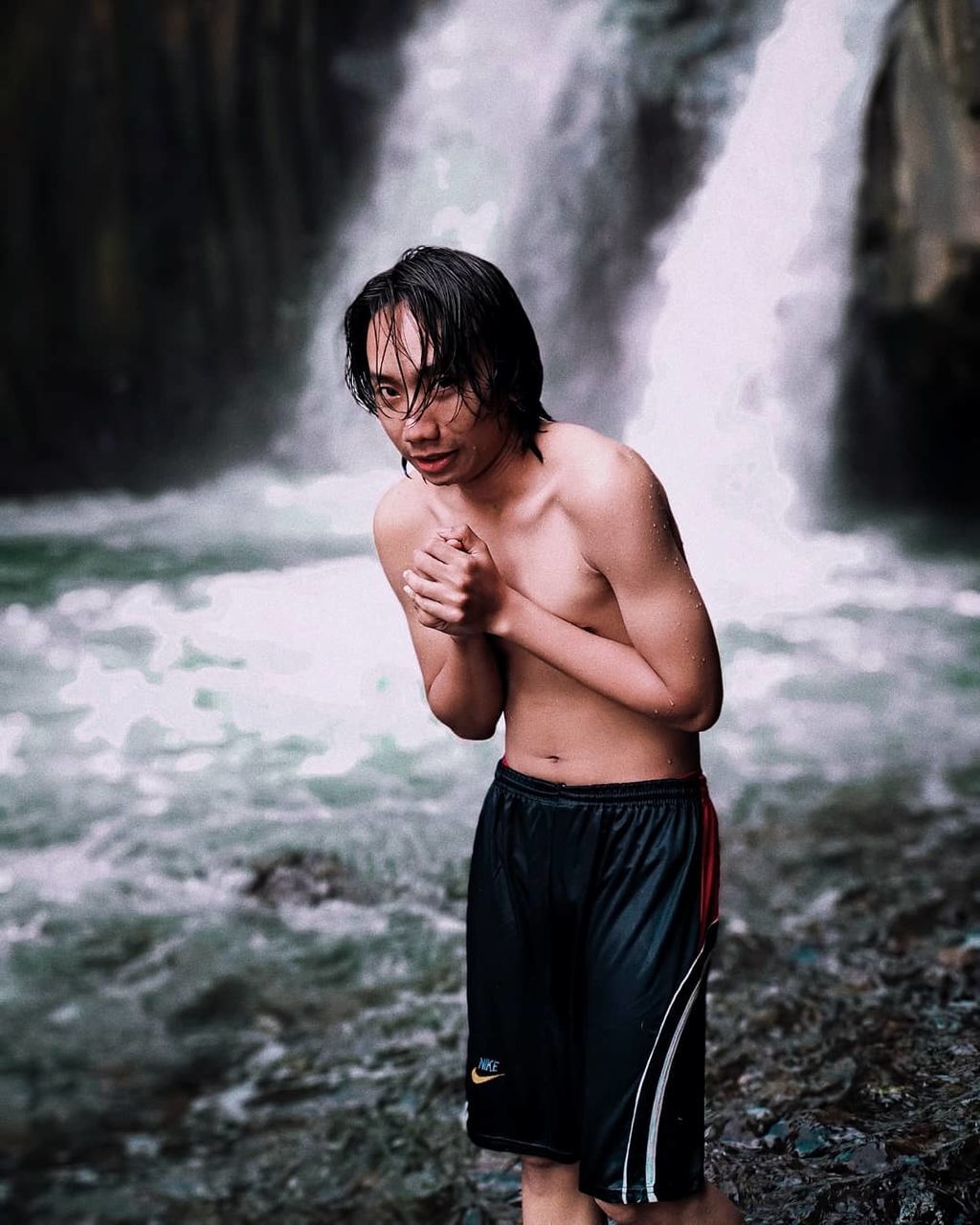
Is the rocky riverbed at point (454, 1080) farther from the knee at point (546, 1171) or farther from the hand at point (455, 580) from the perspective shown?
the hand at point (455, 580)

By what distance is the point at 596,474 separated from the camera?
5.86 ft

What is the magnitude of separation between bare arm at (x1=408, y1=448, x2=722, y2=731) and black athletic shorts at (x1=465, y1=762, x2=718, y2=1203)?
0.54ft

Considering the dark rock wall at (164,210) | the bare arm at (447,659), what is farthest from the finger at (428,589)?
the dark rock wall at (164,210)

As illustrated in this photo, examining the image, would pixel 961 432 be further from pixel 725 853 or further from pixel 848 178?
pixel 725 853

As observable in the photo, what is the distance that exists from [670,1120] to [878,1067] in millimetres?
1303

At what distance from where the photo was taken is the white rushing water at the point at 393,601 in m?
5.98

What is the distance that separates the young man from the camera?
5.78ft

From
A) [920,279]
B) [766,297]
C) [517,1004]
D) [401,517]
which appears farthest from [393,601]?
[517,1004]

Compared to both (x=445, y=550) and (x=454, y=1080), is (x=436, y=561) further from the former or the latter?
(x=454, y=1080)

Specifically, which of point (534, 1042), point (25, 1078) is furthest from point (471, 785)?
point (534, 1042)

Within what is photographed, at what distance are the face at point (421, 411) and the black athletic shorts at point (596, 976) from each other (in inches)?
18.9

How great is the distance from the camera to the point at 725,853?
481 cm

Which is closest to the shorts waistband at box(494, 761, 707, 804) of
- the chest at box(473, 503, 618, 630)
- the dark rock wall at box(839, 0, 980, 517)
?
the chest at box(473, 503, 618, 630)

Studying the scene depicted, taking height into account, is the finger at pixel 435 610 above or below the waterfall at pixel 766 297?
below
